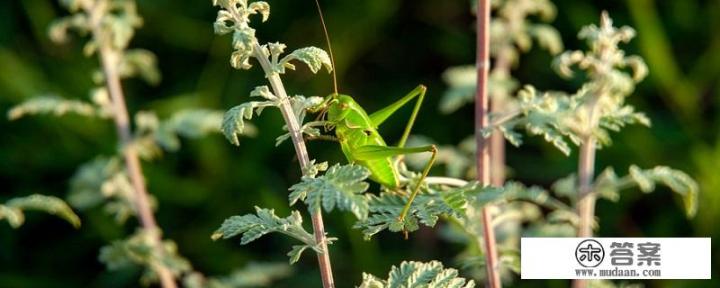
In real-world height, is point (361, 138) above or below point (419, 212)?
above

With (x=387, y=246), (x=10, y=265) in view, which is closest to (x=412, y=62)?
(x=387, y=246)

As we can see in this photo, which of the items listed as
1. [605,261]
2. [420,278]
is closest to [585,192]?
[605,261]

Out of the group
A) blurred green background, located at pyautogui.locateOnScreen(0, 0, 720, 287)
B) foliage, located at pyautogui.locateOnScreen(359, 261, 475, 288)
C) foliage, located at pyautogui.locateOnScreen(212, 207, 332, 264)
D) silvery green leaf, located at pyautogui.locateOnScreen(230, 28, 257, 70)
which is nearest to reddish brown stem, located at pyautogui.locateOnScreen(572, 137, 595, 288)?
foliage, located at pyautogui.locateOnScreen(359, 261, 475, 288)

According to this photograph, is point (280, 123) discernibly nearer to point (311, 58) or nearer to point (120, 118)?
point (120, 118)

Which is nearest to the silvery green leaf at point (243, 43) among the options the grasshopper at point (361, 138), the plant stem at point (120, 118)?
the grasshopper at point (361, 138)

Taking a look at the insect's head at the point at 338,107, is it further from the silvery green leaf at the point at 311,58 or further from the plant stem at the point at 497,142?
the plant stem at the point at 497,142

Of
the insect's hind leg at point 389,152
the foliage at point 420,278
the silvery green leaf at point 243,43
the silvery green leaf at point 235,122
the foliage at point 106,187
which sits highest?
the foliage at point 106,187

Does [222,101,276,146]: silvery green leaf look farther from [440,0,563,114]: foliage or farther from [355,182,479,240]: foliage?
[440,0,563,114]: foliage
